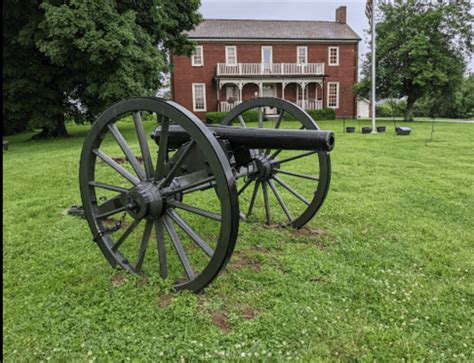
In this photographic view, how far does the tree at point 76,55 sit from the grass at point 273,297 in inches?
392

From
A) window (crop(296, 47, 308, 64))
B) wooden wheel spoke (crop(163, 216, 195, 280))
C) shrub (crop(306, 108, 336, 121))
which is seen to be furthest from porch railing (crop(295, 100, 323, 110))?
wooden wheel spoke (crop(163, 216, 195, 280))

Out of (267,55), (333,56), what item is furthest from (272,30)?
(333,56)

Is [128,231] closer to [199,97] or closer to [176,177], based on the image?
[176,177]

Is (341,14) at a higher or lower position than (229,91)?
higher

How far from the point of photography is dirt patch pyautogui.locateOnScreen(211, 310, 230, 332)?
2723 mm

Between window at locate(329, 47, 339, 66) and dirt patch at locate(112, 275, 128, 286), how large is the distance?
102 feet

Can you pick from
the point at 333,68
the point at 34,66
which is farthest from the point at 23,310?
the point at 333,68

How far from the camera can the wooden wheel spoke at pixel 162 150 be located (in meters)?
2.78

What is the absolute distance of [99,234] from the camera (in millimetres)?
3404

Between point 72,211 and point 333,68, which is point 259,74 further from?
point 72,211

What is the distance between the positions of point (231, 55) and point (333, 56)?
845cm

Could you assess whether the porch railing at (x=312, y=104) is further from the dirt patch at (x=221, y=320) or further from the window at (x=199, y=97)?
the dirt patch at (x=221, y=320)

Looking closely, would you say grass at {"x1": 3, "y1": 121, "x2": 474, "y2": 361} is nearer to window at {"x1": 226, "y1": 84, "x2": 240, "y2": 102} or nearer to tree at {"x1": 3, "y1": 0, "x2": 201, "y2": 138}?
tree at {"x1": 3, "y1": 0, "x2": 201, "y2": 138}

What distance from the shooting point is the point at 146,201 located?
2.93 m
